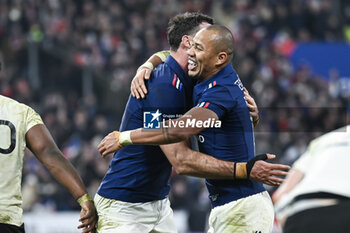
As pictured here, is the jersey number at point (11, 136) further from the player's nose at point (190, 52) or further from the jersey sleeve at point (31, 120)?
the player's nose at point (190, 52)

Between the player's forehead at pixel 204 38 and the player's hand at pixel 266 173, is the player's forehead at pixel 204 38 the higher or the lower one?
the higher one

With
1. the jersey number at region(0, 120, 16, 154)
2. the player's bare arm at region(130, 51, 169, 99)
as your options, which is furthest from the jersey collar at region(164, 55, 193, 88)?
the jersey number at region(0, 120, 16, 154)

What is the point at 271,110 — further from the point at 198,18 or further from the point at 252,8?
the point at 198,18

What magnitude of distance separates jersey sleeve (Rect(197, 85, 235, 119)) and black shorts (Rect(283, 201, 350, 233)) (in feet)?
6.06

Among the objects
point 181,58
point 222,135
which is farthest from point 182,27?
point 222,135

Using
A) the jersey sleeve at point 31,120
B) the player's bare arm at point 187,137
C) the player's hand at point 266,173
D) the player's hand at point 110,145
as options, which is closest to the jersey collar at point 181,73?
the player's bare arm at point 187,137

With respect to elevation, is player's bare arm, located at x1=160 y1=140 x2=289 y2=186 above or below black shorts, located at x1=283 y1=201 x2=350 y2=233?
below

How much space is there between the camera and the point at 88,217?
17.1 ft

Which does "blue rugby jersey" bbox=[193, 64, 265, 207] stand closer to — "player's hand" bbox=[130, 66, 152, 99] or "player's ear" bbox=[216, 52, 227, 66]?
"player's ear" bbox=[216, 52, 227, 66]

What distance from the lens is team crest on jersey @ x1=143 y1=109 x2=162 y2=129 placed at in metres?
5.15

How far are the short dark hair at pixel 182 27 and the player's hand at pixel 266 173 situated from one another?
4.56ft

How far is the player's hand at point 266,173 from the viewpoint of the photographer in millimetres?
4785

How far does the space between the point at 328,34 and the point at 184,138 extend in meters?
16.1

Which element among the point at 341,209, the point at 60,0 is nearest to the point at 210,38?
the point at 341,209
